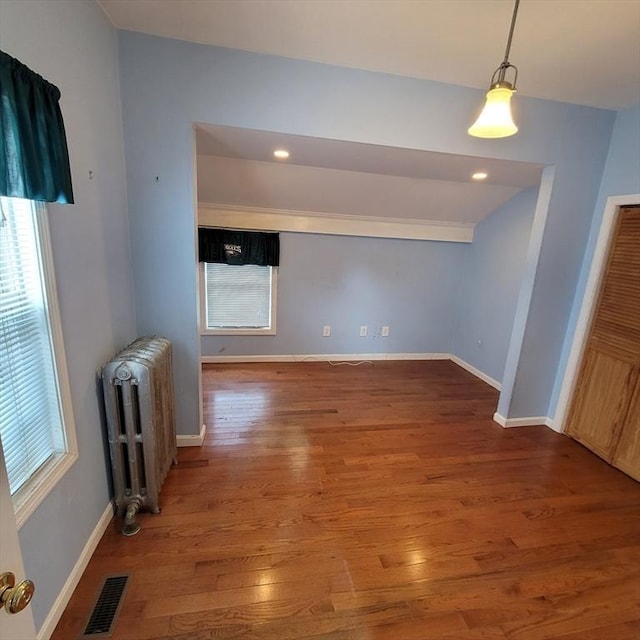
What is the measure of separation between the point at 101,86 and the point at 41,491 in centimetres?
186

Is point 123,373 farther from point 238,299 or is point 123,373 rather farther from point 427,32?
point 238,299

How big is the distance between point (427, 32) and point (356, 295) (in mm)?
2822

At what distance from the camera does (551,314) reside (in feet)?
9.12

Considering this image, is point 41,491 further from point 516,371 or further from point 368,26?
point 516,371

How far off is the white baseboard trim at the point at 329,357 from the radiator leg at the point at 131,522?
2373 mm

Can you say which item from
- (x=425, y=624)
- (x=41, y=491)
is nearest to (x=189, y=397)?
(x=41, y=491)

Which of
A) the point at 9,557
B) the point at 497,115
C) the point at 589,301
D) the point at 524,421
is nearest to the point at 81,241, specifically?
the point at 9,557

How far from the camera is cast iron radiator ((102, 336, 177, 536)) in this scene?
1.64 meters

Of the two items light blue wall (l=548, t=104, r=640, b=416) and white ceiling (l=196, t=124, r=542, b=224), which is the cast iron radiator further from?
light blue wall (l=548, t=104, r=640, b=416)

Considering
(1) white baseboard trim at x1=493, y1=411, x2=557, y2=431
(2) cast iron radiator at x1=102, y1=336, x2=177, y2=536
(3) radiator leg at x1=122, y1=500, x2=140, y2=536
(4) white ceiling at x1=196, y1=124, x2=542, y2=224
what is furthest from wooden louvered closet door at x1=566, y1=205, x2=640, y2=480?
(3) radiator leg at x1=122, y1=500, x2=140, y2=536

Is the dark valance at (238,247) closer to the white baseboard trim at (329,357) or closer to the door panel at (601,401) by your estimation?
the white baseboard trim at (329,357)

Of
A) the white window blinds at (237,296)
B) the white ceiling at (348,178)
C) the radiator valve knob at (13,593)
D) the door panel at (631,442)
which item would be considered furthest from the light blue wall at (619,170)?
the radiator valve knob at (13,593)

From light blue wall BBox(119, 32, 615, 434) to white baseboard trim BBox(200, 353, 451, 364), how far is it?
1718mm

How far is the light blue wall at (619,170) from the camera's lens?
232cm
